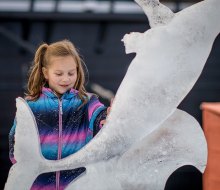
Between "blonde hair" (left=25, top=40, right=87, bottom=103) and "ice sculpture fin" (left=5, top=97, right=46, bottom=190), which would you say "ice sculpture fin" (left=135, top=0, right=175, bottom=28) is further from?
"ice sculpture fin" (left=5, top=97, right=46, bottom=190)

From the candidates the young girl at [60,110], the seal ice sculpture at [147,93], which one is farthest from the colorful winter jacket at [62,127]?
the seal ice sculpture at [147,93]

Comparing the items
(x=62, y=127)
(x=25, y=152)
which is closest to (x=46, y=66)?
(x=62, y=127)

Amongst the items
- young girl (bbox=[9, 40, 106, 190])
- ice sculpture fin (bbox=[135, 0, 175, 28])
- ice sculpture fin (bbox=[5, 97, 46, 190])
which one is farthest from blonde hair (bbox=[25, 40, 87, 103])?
ice sculpture fin (bbox=[135, 0, 175, 28])

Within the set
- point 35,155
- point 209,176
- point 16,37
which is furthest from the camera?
point 16,37

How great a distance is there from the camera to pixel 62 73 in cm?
208

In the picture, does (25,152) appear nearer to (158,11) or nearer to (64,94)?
(64,94)

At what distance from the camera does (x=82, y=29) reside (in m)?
4.95

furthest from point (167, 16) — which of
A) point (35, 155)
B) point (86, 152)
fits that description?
point (35, 155)

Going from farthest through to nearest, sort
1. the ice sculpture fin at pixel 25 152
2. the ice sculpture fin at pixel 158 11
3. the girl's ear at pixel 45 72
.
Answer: the girl's ear at pixel 45 72 < the ice sculpture fin at pixel 158 11 < the ice sculpture fin at pixel 25 152

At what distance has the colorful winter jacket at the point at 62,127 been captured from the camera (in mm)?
2062

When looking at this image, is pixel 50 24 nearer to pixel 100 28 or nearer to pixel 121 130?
pixel 100 28

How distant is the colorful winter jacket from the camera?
2062mm

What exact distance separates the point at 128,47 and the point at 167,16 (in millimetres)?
213

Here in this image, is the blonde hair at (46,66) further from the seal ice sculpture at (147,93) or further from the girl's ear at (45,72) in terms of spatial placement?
the seal ice sculpture at (147,93)
